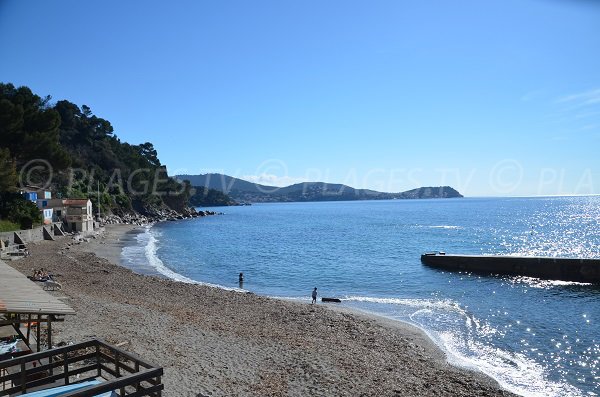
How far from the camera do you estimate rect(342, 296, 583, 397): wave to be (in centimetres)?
1469

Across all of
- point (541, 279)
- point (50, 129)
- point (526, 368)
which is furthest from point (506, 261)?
point (50, 129)

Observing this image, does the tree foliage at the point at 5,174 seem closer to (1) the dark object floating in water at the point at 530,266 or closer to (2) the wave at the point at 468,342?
(2) the wave at the point at 468,342

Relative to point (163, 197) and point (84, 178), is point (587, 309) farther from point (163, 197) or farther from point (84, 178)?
point (163, 197)

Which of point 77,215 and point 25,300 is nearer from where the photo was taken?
point 25,300

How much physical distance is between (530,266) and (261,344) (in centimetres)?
3301

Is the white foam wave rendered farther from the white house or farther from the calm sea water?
the white house

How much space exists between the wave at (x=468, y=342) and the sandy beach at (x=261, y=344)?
868 mm

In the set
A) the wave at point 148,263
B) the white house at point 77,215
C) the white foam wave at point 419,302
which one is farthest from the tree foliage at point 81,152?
the white foam wave at point 419,302

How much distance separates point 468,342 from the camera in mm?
19531

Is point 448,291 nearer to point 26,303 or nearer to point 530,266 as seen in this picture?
point 530,266

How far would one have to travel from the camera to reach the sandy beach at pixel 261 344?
1259cm

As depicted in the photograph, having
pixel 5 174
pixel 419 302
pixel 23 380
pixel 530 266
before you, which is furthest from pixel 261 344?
pixel 5 174

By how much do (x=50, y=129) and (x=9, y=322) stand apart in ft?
167

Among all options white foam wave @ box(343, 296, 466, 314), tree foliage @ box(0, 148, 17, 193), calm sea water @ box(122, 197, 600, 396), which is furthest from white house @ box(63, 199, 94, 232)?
white foam wave @ box(343, 296, 466, 314)
